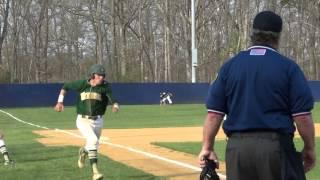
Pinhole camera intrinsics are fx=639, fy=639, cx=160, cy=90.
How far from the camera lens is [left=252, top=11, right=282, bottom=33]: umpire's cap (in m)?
4.69

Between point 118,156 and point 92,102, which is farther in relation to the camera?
point 118,156

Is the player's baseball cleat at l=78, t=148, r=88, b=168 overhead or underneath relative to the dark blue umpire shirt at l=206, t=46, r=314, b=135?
underneath

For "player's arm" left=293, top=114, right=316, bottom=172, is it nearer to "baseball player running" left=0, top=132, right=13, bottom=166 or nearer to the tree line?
"baseball player running" left=0, top=132, right=13, bottom=166

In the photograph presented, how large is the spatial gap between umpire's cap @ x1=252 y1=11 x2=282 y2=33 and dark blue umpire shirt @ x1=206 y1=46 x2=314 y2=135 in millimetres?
145

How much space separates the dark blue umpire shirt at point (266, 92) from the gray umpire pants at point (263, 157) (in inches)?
2.6

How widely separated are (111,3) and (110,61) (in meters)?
7.72

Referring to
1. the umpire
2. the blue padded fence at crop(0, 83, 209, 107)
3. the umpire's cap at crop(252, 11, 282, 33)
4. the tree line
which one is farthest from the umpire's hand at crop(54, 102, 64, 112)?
the tree line

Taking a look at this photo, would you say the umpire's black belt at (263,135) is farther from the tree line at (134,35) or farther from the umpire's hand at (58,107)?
the tree line at (134,35)

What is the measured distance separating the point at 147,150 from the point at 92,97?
5.21 metres

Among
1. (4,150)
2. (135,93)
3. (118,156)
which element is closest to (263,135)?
(4,150)

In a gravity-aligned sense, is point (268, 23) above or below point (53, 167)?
above

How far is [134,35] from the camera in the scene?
264 ft

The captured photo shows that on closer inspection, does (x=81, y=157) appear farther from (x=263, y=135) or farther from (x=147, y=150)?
(x=263, y=135)

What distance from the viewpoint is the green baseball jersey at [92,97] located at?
11.1m
